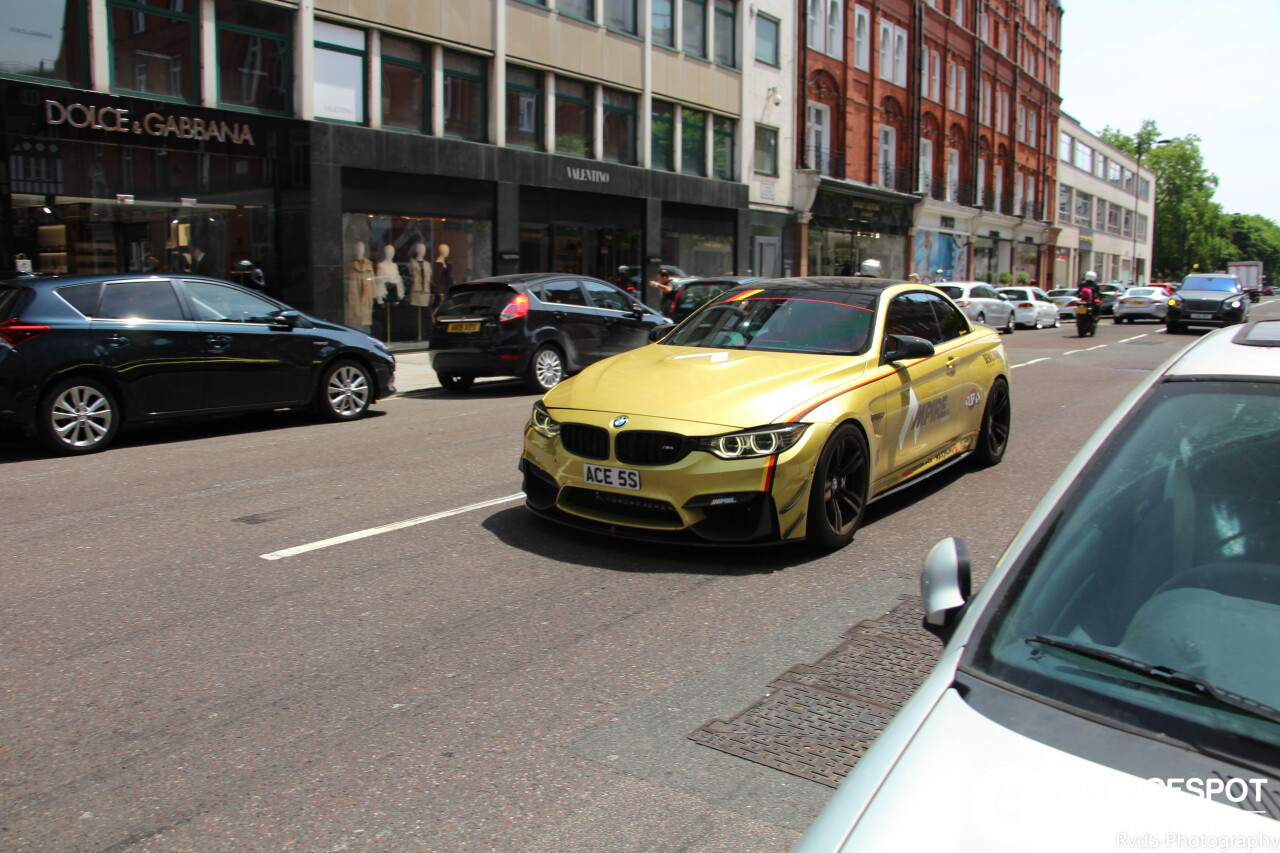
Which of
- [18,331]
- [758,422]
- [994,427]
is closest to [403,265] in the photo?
[18,331]

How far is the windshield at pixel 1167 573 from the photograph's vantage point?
1804mm

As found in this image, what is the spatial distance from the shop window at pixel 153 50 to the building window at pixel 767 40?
19971 mm

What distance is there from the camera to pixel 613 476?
18.4 feet

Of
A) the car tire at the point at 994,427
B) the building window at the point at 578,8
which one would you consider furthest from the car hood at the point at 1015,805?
the building window at the point at 578,8

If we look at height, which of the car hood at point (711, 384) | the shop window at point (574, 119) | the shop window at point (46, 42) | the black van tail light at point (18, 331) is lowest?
the car hood at point (711, 384)

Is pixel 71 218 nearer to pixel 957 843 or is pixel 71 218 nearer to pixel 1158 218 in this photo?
pixel 957 843

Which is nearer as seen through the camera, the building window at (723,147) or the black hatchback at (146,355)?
the black hatchback at (146,355)

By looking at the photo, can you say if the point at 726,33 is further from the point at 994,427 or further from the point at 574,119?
the point at 994,427

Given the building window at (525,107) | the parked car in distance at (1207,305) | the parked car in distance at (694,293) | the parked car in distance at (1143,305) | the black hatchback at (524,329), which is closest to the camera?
the black hatchback at (524,329)

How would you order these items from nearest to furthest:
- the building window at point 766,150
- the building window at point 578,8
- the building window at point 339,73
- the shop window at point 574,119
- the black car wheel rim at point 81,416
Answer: the black car wheel rim at point 81,416 < the building window at point 339,73 < the building window at point 578,8 < the shop window at point 574,119 < the building window at point 766,150

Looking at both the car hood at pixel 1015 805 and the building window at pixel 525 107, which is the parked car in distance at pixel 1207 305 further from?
the car hood at pixel 1015 805

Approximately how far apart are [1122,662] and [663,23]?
29025 mm

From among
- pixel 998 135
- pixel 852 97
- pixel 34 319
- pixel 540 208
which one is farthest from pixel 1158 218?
pixel 34 319

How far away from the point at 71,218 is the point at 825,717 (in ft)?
53.9
